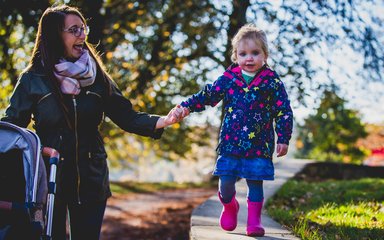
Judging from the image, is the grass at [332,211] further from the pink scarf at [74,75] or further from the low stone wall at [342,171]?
the low stone wall at [342,171]

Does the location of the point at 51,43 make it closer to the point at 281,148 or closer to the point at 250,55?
the point at 250,55

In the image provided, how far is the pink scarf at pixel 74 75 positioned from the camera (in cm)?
327

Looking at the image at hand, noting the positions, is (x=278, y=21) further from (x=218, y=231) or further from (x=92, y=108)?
(x=92, y=108)

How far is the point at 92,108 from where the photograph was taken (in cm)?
335

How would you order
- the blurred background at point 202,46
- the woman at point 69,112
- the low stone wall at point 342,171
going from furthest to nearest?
1. the low stone wall at point 342,171
2. the blurred background at point 202,46
3. the woman at point 69,112

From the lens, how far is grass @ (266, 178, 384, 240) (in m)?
4.06

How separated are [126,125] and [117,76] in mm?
6896

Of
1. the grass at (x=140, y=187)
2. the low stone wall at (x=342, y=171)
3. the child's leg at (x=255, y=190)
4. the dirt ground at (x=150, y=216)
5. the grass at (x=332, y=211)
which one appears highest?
the child's leg at (x=255, y=190)

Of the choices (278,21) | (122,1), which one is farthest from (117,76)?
(278,21)

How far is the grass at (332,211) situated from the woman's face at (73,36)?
2.17 meters

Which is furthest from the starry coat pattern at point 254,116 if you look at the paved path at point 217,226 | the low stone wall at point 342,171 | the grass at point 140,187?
the grass at point 140,187

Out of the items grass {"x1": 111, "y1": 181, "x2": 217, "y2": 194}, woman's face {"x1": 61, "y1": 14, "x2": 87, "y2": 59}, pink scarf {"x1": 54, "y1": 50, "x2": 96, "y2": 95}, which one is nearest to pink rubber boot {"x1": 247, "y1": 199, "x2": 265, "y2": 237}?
pink scarf {"x1": 54, "y1": 50, "x2": 96, "y2": 95}

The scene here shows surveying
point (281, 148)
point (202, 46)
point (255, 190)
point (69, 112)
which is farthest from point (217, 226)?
point (202, 46)

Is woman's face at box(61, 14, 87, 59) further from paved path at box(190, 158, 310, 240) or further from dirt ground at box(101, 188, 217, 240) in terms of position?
dirt ground at box(101, 188, 217, 240)
